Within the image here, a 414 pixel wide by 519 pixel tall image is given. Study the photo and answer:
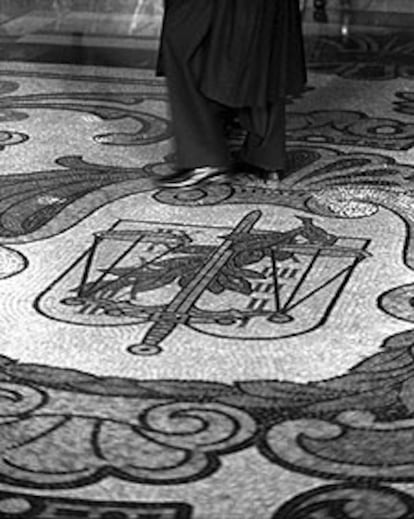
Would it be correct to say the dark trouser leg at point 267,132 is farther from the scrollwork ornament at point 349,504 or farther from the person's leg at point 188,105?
the scrollwork ornament at point 349,504

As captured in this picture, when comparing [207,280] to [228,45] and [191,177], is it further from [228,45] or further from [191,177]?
[228,45]

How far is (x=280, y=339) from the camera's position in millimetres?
2961

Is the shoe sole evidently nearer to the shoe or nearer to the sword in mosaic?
the shoe

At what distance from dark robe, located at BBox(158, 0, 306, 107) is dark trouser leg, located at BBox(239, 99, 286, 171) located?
0.22 feet

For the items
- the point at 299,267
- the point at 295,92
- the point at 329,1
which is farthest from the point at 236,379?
the point at 329,1

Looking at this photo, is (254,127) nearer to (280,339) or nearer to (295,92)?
(295,92)

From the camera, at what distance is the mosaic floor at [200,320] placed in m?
2.38

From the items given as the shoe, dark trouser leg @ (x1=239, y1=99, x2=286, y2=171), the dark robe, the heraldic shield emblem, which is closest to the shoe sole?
the shoe

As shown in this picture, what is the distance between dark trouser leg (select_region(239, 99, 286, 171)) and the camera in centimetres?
407

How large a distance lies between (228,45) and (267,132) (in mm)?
267

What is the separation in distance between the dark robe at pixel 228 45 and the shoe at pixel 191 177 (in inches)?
8.0

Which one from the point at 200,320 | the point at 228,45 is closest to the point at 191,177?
the point at 228,45

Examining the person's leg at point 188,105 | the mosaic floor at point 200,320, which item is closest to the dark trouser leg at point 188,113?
the person's leg at point 188,105

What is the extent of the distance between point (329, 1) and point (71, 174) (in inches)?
119
